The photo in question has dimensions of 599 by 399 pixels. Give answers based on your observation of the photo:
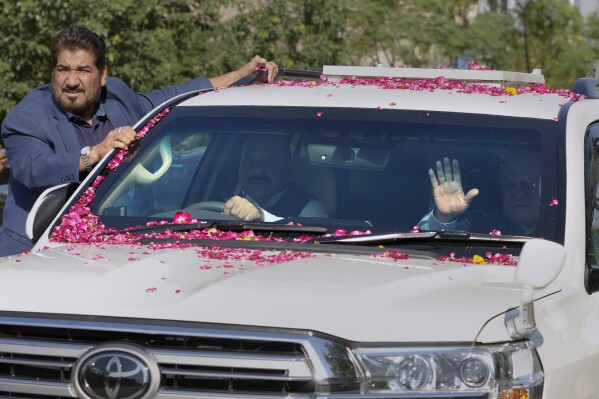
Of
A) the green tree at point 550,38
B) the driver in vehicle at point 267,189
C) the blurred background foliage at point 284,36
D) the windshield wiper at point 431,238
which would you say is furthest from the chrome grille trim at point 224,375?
the green tree at point 550,38

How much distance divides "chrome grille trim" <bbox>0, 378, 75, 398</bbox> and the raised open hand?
1627 millimetres

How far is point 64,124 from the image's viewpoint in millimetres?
6723

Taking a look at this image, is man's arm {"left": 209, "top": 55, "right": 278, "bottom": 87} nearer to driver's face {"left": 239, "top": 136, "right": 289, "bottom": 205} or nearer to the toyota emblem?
driver's face {"left": 239, "top": 136, "right": 289, "bottom": 205}

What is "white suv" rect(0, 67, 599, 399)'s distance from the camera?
402 cm

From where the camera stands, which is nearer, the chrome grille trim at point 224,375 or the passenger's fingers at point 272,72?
the chrome grille trim at point 224,375

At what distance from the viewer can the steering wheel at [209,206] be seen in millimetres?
5539

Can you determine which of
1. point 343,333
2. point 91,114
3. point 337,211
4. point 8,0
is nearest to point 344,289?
point 343,333

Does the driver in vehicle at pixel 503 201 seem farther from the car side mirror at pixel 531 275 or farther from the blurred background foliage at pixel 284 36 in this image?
the blurred background foliage at pixel 284 36

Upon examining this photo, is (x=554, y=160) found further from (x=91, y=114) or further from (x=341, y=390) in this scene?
(x=91, y=114)

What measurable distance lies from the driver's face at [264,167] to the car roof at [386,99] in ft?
0.55

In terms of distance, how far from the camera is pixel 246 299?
164 inches

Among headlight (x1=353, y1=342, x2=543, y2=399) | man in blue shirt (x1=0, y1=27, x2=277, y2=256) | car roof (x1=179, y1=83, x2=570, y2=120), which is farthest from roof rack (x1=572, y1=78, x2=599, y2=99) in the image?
headlight (x1=353, y1=342, x2=543, y2=399)

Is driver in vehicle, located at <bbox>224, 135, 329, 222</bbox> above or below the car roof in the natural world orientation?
below

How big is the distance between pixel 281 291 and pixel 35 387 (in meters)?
0.74
